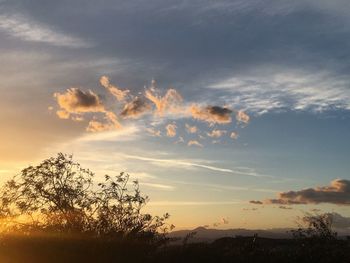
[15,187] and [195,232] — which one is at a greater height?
[15,187]

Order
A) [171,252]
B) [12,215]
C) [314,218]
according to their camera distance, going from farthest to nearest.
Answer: [314,218] < [12,215] < [171,252]

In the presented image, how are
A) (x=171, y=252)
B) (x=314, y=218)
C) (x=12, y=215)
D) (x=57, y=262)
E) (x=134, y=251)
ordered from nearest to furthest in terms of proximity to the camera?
(x=57, y=262) < (x=134, y=251) < (x=171, y=252) < (x=12, y=215) < (x=314, y=218)

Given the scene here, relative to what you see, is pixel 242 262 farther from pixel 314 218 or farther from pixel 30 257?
pixel 314 218

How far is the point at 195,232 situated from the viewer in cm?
2872

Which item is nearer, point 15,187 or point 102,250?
point 102,250

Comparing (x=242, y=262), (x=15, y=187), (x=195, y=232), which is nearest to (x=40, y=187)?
(x=15, y=187)

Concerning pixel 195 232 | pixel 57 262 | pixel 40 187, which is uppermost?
pixel 40 187

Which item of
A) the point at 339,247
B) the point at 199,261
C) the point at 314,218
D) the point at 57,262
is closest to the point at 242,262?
the point at 199,261

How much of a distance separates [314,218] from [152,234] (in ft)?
47.8

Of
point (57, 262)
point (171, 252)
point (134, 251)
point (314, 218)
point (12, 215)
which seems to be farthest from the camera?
point (314, 218)

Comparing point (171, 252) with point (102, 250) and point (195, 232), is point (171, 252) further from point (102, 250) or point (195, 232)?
point (102, 250)

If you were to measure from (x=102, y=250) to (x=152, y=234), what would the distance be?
5463mm

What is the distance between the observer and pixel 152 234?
29.7m

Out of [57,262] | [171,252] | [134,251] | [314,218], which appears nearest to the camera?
[57,262]
